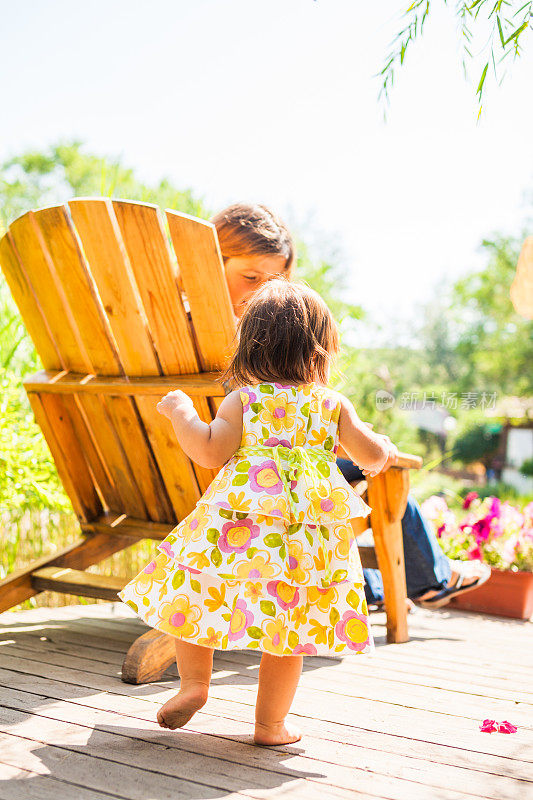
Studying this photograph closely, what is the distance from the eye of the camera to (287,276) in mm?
2535

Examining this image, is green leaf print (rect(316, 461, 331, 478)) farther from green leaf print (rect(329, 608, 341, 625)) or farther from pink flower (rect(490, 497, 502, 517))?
pink flower (rect(490, 497, 502, 517))

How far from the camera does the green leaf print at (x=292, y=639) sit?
1.51m

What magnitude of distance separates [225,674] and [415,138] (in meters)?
37.1

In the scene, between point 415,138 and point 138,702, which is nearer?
point 138,702

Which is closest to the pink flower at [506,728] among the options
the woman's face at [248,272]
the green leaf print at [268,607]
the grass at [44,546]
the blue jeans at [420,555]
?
the green leaf print at [268,607]

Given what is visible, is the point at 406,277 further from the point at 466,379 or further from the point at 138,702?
the point at 138,702

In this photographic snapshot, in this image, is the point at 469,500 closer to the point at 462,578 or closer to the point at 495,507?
the point at 495,507

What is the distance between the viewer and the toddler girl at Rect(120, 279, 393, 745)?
4.94 feet

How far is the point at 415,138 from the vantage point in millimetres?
36031

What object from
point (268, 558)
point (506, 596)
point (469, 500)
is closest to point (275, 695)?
point (268, 558)

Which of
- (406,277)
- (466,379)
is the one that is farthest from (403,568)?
(406,277)

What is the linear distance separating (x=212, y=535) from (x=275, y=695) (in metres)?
0.35

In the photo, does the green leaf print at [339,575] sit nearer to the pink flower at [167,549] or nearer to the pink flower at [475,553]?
the pink flower at [167,549]

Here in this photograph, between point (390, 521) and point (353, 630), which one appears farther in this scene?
point (390, 521)
